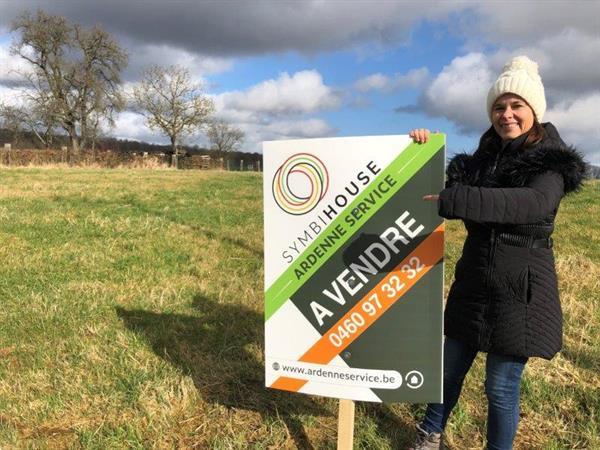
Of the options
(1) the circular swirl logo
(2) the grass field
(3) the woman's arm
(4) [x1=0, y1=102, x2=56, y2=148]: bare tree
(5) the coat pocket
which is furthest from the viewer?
(4) [x1=0, y1=102, x2=56, y2=148]: bare tree

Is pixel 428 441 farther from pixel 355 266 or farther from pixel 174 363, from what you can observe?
pixel 174 363

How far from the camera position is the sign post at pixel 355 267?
2.51m

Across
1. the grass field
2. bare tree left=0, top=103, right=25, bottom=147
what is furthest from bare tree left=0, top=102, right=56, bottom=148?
the grass field

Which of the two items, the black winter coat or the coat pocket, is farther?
the coat pocket

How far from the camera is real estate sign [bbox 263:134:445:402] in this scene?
2.51 m

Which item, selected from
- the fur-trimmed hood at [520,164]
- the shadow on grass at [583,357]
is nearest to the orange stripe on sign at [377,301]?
the fur-trimmed hood at [520,164]

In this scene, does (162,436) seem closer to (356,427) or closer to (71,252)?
(356,427)

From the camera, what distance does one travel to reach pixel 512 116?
2391 mm

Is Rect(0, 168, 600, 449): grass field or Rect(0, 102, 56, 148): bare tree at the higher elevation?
Rect(0, 102, 56, 148): bare tree

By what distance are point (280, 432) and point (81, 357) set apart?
1810 mm

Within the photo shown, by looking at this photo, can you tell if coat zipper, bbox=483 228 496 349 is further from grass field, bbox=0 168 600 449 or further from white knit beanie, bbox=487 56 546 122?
grass field, bbox=0 168 600 449

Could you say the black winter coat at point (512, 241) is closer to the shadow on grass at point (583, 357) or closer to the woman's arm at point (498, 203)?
the woman's arm at point (498, 203)

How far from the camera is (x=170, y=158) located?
1962 inches

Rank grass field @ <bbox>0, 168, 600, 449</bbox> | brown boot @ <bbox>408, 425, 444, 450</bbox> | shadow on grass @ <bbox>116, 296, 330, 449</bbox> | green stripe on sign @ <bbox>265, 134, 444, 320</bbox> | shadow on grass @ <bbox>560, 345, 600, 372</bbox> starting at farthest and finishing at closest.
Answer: shadow on grass @ <bbox>560, 345, 600, 372</bbox> → shadow on grass @ <bbox>116, 296, 330, 449</bbox> → grass field @ <bbox>0, 168, 600, 449</bbox> → brown boot @ <bbox>408, 425, 444, 450</bbox> → green stripe on sign @ <bbox>265, 134, 444, 320</bbox>
